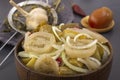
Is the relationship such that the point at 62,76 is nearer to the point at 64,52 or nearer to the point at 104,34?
the point at 64,52

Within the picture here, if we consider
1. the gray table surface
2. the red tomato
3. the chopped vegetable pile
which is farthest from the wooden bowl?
the red tomato

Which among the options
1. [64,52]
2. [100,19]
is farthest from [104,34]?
[64,52]

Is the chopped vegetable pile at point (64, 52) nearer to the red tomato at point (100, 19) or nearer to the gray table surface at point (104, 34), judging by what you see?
the gray table surface at point (104, 34)

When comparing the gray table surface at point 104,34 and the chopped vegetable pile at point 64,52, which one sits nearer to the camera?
the chopped vegetable pile at point 64,52

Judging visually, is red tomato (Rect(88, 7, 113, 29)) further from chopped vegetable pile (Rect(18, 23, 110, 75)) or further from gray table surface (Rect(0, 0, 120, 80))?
chopped vegetable pile (Rect(18, 23, 110, 75))

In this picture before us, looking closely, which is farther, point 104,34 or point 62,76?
point 104,34

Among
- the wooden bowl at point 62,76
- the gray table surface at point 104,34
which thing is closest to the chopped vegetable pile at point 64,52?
the wooden bowl at point 62,76

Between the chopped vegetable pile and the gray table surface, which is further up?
the chopped vegetable pile

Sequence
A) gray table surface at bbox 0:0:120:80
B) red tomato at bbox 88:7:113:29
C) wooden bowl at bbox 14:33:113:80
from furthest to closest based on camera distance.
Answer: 1. red tomato at bbox 88:7:113:29
2. gray table surface at bbox 0:0:120:80
3. wooden bowl at bbox 14:33:113:80

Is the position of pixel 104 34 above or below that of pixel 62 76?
below
